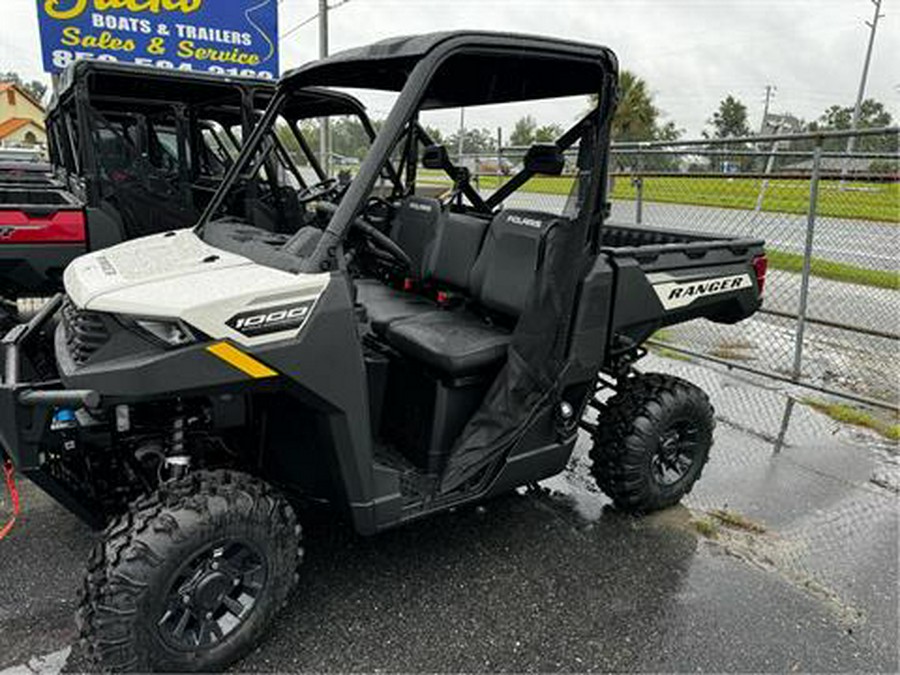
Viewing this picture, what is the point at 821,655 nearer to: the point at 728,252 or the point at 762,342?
the point at 728,252

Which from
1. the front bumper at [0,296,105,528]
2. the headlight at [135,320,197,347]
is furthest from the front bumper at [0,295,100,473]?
the headlight at [135,320,197,347]

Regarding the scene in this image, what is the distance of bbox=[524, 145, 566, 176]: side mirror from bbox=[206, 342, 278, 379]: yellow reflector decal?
1508 mm

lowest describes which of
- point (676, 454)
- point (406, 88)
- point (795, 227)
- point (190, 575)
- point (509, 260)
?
point (676, 454)

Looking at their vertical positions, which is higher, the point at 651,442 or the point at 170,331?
the point at 170,331

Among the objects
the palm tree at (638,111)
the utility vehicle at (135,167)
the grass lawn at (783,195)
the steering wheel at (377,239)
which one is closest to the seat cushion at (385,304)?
the steering wheel at (377,239)

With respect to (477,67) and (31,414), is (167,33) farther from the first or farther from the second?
(31,414)

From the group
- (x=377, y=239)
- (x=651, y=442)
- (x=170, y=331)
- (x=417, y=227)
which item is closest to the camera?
(x=170, y=331)

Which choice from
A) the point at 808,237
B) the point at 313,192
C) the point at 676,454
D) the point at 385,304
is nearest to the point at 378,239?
the point at 385,304

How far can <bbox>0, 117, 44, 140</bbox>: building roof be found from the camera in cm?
4306

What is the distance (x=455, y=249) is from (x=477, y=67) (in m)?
0.97

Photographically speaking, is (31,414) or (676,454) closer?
(31,414)

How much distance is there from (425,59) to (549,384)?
1320 mm

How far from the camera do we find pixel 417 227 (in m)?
3.81

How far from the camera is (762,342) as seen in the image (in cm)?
653
